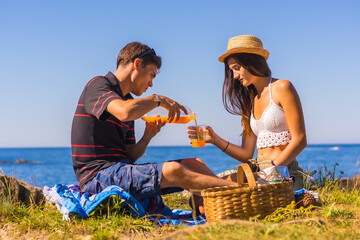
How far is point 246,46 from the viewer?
14.2 ft

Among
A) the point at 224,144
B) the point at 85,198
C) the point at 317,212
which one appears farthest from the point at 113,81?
the point at 317,212

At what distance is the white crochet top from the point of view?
4.22 m

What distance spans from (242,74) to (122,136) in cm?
153

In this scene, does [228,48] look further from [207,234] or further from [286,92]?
[207,234]

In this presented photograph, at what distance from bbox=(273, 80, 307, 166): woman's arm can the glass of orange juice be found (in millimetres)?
827

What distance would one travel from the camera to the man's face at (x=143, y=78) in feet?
13.8

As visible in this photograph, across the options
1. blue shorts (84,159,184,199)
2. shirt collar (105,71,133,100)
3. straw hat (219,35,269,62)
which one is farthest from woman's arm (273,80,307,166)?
shirt collar (105,71,133,100)

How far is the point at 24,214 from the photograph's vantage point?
4.02 metres

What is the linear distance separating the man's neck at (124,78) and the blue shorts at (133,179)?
864mm

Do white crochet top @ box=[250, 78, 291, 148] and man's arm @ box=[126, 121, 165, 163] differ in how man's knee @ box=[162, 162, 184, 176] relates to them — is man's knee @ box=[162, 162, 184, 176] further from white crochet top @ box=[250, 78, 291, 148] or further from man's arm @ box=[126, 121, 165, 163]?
white crochet top @ box=[250, 78, 291, 148]

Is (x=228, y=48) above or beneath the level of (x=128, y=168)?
above

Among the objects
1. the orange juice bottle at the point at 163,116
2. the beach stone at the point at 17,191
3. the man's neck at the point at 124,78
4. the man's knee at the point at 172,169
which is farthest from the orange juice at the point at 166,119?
the beach stone at the point at 17,191

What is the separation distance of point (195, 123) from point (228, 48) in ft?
3.24

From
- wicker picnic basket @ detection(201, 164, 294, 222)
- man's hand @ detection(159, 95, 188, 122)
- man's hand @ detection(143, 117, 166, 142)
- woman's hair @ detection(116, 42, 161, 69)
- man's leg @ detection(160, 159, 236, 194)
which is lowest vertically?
wicker picnic basket @ detection(201, 164, 294, 222)
